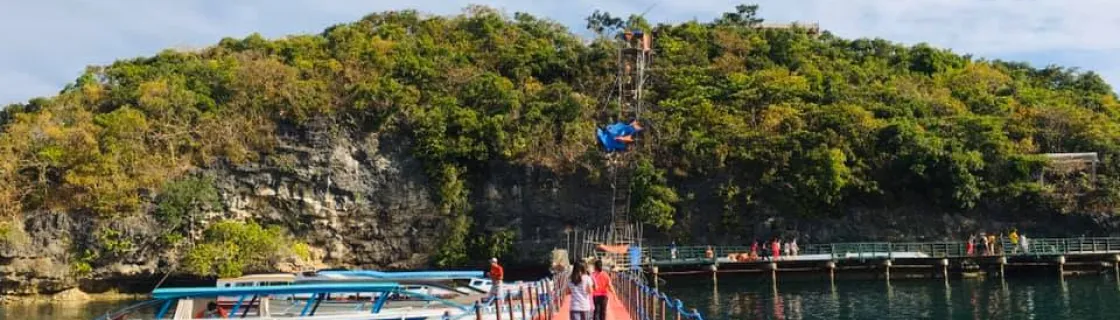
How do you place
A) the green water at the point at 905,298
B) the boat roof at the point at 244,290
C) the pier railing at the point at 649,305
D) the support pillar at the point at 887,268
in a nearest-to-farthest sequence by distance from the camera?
the pier railing at the point at 649,305 → the boat roof at the point at 244,290 → the green water at the point at 905,298 → the support pillar at the point at 887,268

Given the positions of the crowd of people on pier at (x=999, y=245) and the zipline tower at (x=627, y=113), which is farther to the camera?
the zipline tower at (x=627, y=113)

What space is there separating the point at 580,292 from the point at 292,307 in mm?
13976

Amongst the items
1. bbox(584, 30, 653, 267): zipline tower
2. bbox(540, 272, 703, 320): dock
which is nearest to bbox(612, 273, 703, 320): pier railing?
bbox(540, 272, 703, 320): dock

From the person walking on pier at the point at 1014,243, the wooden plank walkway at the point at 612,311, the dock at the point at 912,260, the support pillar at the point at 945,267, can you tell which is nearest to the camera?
the wooden plank walkway at the point at 612,311

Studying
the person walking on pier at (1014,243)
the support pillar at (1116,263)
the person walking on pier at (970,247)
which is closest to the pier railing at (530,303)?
the person walking on pier at (970,247)

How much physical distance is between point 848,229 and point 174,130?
3707 cm

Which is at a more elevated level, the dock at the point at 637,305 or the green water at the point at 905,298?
the dock at the point at 637,305

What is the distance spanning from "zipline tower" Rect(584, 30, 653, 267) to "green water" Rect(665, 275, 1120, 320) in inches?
137

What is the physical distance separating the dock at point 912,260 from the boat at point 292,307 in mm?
21784

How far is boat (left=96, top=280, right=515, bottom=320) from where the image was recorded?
1972cm

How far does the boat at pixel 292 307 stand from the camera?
64.7 ft

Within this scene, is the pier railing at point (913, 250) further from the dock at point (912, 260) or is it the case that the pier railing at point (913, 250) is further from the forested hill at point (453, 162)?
the forested hill at point (453, 162)

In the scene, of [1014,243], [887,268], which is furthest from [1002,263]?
[887,268]

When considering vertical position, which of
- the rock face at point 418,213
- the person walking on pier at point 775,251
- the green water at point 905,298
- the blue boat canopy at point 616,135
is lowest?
the green water at point 905,298
